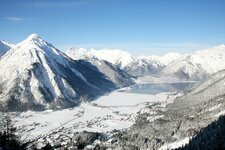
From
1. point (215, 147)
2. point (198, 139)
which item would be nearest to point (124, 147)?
point (198, 139)

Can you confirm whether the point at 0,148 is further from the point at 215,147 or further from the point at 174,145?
the point at 174,145

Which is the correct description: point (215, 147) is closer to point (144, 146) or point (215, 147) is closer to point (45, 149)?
point (144, 146)

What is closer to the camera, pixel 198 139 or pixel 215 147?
pixel 215 147

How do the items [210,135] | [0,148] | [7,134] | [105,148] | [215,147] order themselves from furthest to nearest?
1. [105,148]
2. [210,135]
3. [215,147]
4. [7,134]
5. [0,148]

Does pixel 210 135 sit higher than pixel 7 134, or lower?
lower

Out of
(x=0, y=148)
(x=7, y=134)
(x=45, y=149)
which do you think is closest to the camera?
(x=0, y=148)

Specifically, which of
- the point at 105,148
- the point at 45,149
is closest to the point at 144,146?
the point at 105,148

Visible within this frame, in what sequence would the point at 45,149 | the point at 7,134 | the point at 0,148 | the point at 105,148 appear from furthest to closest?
the point at 105,148 < the point at 45,149 < the point at 7,134 < the point at 0,148

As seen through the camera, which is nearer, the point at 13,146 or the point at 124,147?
the point at 13,146

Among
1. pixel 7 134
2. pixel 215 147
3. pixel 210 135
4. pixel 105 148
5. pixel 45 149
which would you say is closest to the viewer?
pixel 7 134
